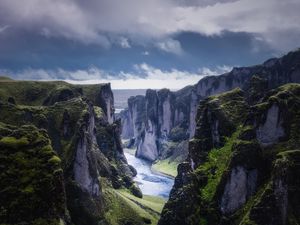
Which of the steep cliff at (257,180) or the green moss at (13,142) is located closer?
the steep cliff at (257,180)

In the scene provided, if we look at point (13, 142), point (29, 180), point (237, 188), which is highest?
point (13, 142)

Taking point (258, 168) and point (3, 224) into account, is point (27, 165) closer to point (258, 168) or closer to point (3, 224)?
point (3, 224)

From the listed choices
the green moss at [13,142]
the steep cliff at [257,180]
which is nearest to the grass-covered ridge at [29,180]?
the green moss at [13,142]

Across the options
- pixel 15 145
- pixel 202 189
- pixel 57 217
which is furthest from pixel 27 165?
pixel 202 189

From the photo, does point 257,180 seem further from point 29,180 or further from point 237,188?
point 29,180

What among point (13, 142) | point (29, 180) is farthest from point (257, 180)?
point (13, 142)

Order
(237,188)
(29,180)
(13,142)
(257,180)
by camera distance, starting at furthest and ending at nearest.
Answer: (237,188), (257,180), (13,142), (29,180)

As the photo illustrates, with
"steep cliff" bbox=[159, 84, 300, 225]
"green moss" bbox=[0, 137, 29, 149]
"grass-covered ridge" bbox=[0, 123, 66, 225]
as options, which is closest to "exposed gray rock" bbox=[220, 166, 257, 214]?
"steep cliff" bbox=[159, 84, 300, 225]

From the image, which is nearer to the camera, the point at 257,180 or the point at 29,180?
the point at 29,180

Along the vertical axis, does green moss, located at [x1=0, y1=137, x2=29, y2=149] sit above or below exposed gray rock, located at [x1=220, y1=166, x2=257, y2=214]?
above

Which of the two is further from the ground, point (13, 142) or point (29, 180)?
point (13, 142)

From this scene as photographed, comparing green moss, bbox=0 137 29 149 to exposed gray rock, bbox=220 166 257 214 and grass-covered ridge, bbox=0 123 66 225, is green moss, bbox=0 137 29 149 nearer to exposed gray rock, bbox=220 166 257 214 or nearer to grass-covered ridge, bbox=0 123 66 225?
grass-covered ridge, bbox=0 123 66 225

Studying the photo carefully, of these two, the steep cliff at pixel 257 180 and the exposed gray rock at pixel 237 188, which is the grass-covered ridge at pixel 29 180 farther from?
the exposed gray rock at pixel 237 188
